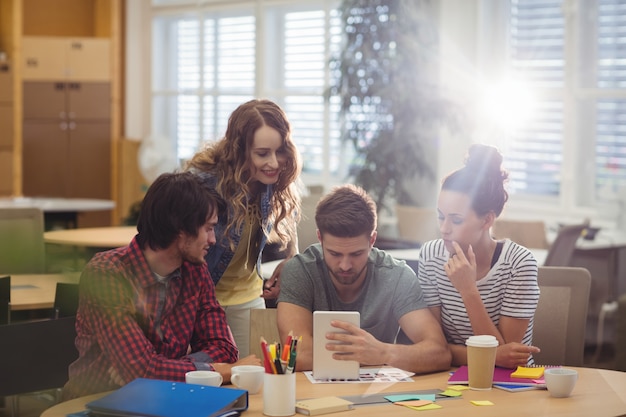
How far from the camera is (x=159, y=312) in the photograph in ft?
7.70

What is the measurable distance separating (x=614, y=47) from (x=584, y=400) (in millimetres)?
5213

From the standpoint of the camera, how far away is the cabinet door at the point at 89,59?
34.6ft

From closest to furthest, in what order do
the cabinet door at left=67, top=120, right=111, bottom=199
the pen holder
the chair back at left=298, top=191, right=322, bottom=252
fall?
the pen holder
the chair back at left=298, top=191, right=322, bottom=252
the cabinet door at left=67, top=120, right=111, bottom=199

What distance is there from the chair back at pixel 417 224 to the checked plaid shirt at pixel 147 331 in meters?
3.90

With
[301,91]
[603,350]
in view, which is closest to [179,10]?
[301,91]

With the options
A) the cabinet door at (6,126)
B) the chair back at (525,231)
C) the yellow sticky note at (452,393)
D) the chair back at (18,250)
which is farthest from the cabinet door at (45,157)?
the chair back at (18,250)

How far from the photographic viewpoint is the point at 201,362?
234 cm

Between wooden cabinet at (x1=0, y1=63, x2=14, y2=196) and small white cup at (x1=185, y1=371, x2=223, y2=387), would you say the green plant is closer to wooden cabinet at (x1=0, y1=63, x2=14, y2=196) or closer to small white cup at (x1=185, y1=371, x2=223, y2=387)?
wooden cabinet at (x1=0, y1=63, x2=14, y2=196)

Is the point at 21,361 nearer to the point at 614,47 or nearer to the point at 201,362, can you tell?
the point at 201,362

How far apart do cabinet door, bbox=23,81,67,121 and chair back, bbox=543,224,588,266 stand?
6991mm

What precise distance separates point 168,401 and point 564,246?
150 inches

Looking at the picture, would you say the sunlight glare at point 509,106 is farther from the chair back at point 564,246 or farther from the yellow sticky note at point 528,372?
the yellow sticky note at point 528,372

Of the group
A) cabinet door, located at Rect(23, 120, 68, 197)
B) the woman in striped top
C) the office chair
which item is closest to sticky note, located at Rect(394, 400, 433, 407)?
the woman in striped top

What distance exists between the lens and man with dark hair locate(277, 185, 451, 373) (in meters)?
2.60
